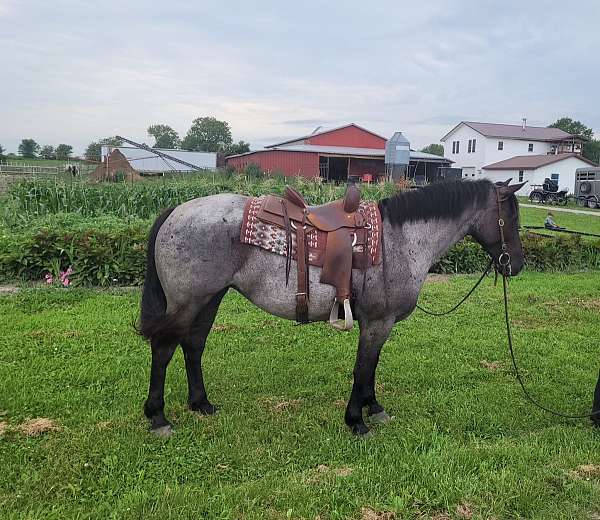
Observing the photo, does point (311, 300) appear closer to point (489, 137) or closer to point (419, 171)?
point (419, 171)

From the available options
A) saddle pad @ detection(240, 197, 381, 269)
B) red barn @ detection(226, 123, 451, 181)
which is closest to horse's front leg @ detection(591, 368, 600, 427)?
saddle pad @ detection(240, 197, 381, 269)

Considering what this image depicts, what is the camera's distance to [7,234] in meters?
7.61

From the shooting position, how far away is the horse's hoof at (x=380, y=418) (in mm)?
3721

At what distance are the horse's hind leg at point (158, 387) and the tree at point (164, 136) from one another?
9955cm

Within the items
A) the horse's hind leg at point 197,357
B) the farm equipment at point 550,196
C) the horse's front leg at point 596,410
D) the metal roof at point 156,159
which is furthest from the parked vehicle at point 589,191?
the horse's hind leg at point 197,357

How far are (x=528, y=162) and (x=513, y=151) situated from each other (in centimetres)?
580

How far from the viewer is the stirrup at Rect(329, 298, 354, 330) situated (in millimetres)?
3250

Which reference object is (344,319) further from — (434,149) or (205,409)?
(434,149)

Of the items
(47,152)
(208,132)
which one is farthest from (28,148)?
(208,132)

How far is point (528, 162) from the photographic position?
134 feet

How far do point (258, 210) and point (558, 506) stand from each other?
8.23 feet

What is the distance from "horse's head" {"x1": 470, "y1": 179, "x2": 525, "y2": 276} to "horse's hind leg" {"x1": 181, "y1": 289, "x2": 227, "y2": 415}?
215 centimetres

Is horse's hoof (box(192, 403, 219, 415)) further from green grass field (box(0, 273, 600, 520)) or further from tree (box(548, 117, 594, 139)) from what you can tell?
tree (box(548, 117, 594, 139))

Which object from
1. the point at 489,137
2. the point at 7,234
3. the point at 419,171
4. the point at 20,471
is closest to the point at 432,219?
the point at 20,471
